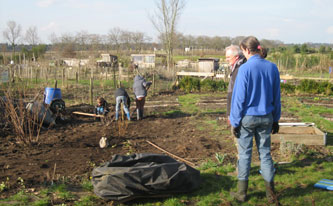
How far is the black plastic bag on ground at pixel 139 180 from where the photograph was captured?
11.8 feet

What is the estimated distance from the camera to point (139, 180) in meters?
3.60

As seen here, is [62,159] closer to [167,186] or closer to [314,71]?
[167,186]

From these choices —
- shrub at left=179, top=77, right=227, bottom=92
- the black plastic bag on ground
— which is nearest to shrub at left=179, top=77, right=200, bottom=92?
shrub at left=179, top=77, right=227, bottom=92

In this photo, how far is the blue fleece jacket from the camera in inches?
135

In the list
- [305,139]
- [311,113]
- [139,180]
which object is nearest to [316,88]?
[311,113]

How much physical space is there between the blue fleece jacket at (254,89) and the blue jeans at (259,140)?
0.08 m

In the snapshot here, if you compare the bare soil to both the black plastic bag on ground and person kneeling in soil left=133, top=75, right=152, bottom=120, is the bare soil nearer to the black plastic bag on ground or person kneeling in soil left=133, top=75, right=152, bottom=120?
person kneeling in soil left=133, top=75, right=152, bottom=120

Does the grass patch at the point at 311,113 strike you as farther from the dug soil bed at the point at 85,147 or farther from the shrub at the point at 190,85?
the shrub at the point at 190,85

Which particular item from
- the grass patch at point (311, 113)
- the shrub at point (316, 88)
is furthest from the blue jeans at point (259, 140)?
the shrub at point (316, 88)

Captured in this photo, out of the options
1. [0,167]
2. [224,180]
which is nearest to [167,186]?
[224,180]

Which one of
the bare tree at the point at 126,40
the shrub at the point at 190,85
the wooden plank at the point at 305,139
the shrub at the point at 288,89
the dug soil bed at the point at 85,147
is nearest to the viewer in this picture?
the dug soil bed at the point at 85,147

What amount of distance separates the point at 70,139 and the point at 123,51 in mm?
39609

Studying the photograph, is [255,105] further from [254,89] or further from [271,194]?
[271,194]

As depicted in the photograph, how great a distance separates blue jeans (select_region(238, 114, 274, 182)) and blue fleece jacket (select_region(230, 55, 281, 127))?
81 mm
